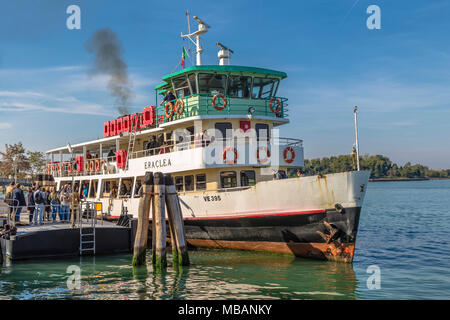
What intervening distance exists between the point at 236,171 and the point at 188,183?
237 cm

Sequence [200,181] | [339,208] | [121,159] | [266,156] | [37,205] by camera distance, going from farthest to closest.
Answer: [121,159] < [200,181] < [266,156] < [37,205] < [339,208]

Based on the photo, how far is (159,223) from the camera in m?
13.1

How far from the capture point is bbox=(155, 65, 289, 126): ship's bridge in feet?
60.1

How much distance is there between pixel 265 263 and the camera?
14.0 metres

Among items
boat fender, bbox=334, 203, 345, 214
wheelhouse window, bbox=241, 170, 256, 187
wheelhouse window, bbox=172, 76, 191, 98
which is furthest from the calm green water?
wheelhouse window, bbox=172, 76, 191, 98

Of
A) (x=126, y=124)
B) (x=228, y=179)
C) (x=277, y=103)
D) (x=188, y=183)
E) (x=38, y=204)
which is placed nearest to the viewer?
(x=38, y=204)

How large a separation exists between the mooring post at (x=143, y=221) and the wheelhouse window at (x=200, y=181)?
4721 mm

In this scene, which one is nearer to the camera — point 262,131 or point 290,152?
point 290,152

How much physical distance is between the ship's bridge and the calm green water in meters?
6.02

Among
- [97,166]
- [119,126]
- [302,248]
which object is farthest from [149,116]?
[302,248]

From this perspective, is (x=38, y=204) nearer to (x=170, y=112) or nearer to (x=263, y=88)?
(x=170, y=112)
